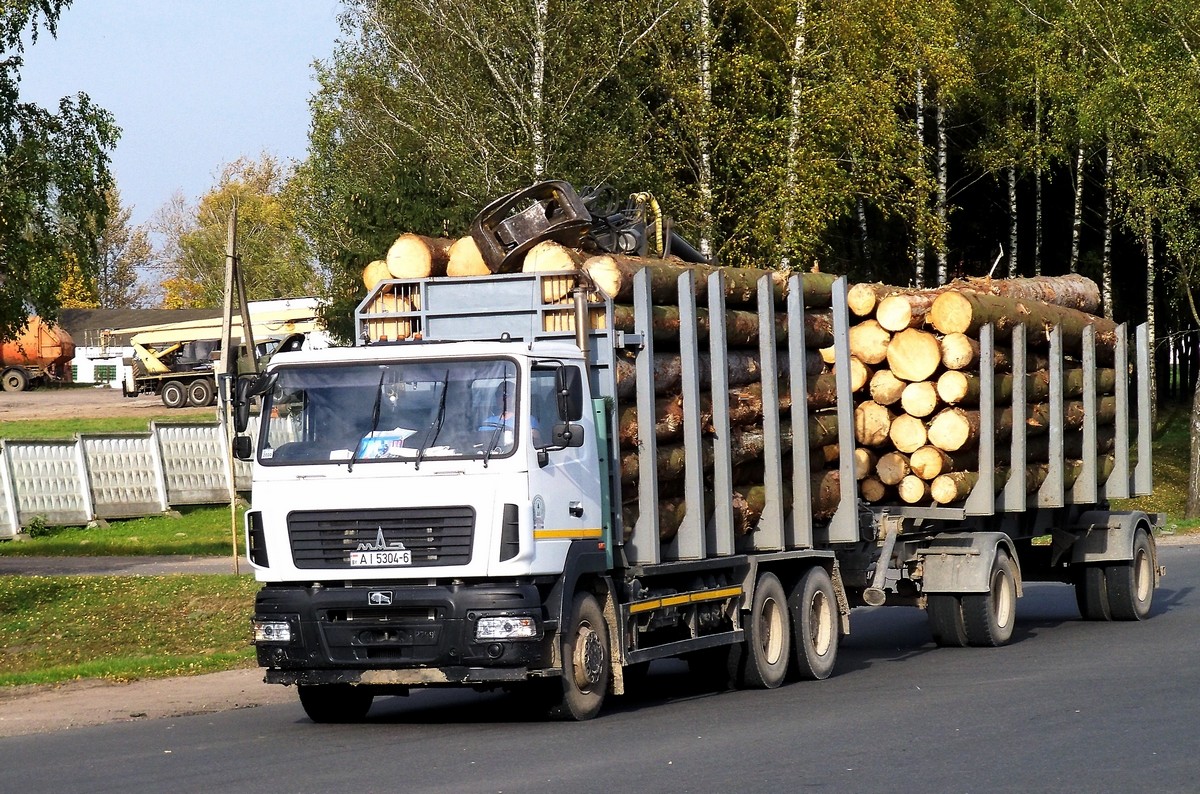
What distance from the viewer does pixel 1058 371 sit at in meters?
17.4

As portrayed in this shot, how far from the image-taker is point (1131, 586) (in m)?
18.4

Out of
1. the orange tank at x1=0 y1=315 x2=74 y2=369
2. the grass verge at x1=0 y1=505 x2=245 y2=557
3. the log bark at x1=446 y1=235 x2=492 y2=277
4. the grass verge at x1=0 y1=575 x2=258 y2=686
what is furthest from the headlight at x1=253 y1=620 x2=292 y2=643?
the orange tank at x1=0 y1=315 x2=74 y2=369

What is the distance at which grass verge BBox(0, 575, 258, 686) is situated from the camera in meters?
15.7

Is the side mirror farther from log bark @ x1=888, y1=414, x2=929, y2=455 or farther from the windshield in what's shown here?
log bark @ x1=888, y1=414, x2=929, y2=455

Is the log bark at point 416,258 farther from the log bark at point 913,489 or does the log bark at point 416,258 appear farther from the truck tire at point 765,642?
the log bark at point 913,489

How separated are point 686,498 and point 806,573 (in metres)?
1.97

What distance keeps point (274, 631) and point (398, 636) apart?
85 centimetres

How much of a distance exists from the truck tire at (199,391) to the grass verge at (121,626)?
3914 centimetres

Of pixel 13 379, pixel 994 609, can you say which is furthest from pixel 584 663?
pixel 13 379

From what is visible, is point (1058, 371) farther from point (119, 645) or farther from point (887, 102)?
point (887, 102)

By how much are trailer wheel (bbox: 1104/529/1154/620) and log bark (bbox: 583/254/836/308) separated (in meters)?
5.87

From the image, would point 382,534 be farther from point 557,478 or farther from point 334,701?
point 334,701

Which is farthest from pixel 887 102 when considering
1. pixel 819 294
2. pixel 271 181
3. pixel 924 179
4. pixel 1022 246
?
pixel 271 181

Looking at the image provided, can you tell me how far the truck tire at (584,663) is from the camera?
11133mm
